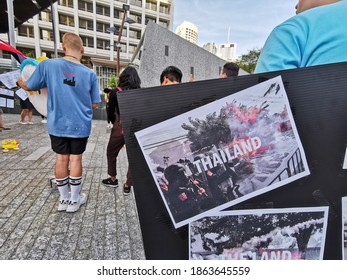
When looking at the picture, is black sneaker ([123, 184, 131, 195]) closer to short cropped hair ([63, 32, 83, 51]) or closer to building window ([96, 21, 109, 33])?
short cropped hair ([63, 32, 83, 51])

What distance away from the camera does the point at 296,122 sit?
766 millimetres

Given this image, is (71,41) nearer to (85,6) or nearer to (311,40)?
(311,40)

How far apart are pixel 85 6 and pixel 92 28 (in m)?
3.19

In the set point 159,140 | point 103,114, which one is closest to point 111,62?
point 103,114

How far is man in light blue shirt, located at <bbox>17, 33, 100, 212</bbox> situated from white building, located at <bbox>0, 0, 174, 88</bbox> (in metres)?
29.6

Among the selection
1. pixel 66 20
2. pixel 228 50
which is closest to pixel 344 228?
pixel 66 20

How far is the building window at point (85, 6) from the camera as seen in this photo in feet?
102

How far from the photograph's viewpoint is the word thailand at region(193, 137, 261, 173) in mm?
784

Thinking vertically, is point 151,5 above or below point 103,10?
above

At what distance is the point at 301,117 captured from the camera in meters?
0.76

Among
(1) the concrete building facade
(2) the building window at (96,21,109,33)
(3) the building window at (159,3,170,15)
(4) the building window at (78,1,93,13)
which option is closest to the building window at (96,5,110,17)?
(4) the building window at (78,1,93,13)

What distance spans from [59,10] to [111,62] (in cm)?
955
